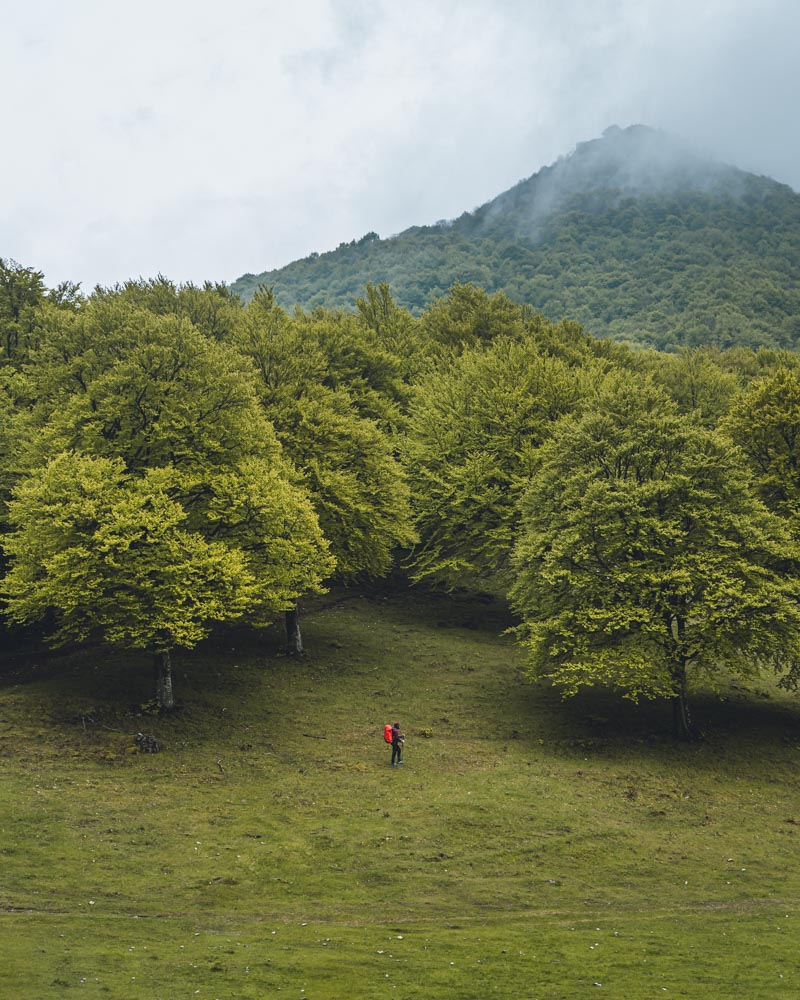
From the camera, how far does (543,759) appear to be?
36812mm

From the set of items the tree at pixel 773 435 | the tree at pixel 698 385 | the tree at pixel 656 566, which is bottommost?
the tree at pixel 656 566

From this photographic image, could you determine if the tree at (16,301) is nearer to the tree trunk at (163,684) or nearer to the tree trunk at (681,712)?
the tree trunk at (163,684)

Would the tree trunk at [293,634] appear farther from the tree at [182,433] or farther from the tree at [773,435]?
the tree at [773,435]

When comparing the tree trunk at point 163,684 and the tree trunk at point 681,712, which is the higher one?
the tree trunk at point 163,684

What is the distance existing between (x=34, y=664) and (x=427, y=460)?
102ft

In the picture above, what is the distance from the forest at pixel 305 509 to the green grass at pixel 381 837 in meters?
3.17

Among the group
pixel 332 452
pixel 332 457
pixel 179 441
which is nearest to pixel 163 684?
pixel 179 441

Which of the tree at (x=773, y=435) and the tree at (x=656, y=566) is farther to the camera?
the tree at (x=773, y=435)

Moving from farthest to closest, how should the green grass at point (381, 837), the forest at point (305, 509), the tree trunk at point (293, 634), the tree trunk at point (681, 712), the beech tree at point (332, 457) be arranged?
the beech tree at point (332, 457) < the tree trunk at point (293, 634) < the tree trunk at point (681, 712) < the forest at point (305, 509) < the green grass at point (381, 837)

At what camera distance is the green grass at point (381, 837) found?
18375 mm

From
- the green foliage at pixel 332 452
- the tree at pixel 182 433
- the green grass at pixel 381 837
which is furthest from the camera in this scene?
the green foliage at pixel 332 452

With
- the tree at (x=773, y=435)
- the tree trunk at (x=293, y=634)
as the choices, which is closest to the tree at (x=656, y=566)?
the tree at (x=773, y=435)

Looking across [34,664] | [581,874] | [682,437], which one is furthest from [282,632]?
[581,874]

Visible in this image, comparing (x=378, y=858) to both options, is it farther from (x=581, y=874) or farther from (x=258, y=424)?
(x=258, y=424)
